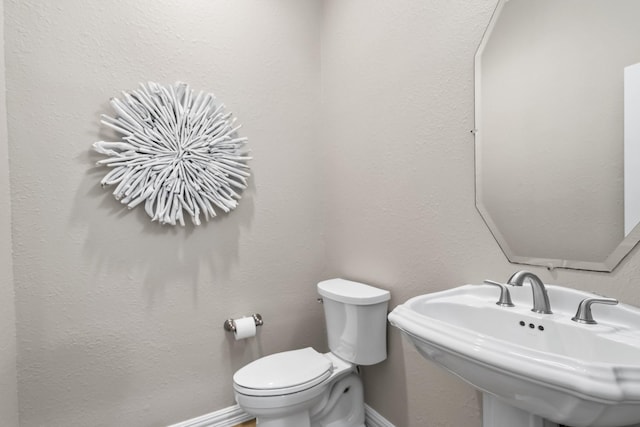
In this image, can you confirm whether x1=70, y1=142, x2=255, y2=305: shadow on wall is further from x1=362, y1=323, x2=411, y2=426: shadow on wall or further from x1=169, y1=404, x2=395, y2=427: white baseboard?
x1=362, y1=323, x2=411, y2=426: shadow on wall

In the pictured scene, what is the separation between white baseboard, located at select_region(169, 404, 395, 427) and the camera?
1.63 m

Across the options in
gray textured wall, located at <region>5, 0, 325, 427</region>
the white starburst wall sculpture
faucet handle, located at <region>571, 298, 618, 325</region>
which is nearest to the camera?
faucet handle, located at <region>571, 298, 618, 325</region>

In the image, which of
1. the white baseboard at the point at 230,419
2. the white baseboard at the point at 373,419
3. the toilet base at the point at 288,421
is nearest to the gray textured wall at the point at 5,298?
the white baseboard at the point at 230,419

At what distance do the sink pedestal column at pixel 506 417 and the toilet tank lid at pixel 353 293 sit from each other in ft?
2.00

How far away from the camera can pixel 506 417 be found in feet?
2.87

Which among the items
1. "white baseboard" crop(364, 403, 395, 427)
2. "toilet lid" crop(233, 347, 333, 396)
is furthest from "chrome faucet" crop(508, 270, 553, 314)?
"white baseboard" crop(364, 403, 395, 427)

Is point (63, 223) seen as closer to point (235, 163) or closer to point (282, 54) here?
point (235, 163)

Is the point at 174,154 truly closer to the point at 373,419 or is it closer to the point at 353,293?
the point at 353,293

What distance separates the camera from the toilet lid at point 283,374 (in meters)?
1.34

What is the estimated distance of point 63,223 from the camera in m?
1.38

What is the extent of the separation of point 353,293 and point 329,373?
377mm

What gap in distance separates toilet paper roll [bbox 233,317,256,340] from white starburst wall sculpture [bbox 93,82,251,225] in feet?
1.84

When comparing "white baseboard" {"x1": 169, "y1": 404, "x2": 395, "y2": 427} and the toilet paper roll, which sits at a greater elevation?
the toilet paper roll

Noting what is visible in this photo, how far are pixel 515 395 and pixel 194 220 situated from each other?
55.5 inches
